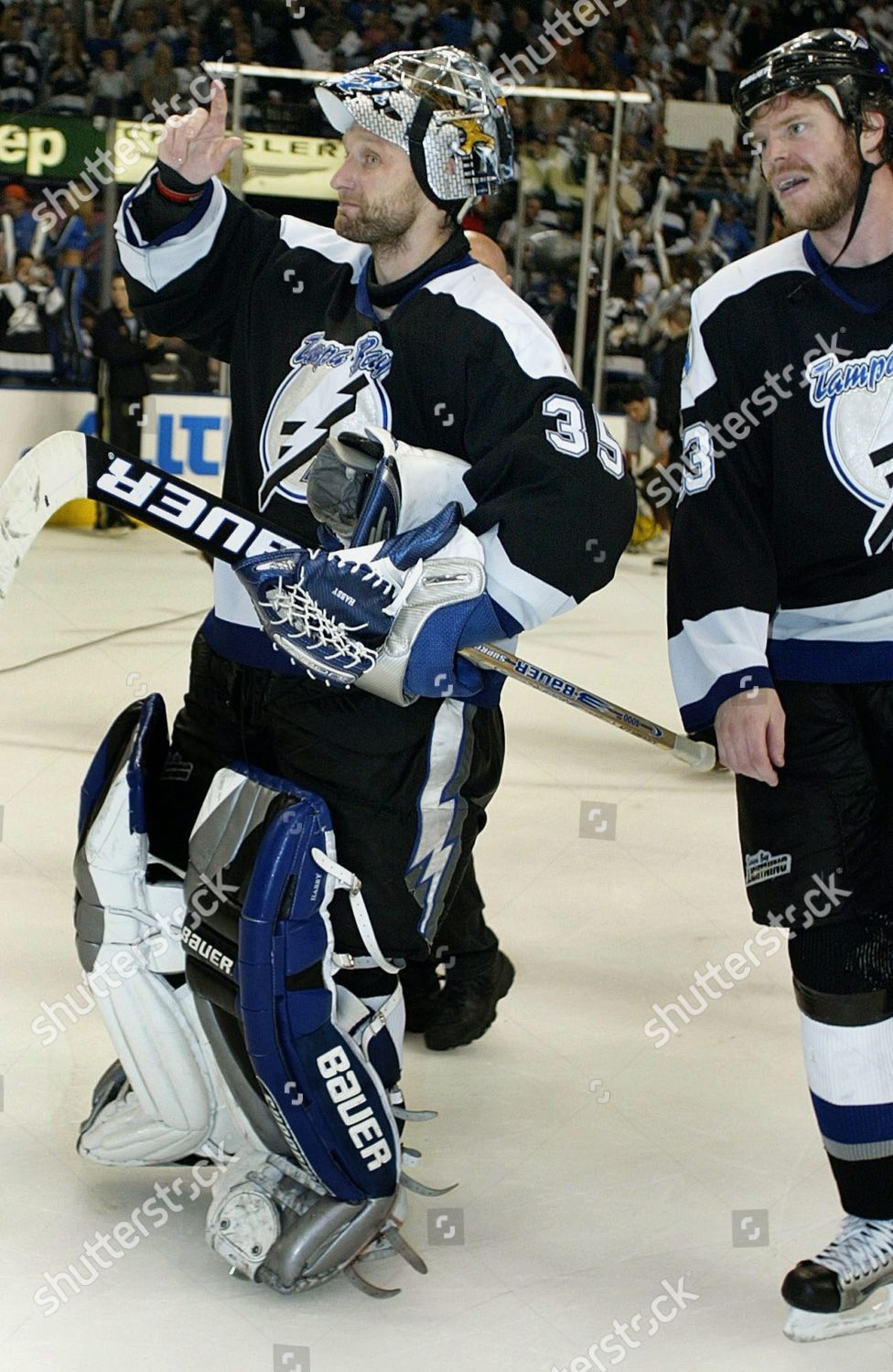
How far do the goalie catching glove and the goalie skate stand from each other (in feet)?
2.55

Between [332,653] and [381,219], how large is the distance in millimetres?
530

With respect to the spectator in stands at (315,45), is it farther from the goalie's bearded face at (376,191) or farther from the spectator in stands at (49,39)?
the goalie's bearded face at (376,191)

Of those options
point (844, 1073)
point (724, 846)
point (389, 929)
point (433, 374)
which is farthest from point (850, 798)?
point (724, 846)

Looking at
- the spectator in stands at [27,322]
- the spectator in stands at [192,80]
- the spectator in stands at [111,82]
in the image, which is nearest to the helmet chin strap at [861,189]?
the spectator in stands at [27,322]

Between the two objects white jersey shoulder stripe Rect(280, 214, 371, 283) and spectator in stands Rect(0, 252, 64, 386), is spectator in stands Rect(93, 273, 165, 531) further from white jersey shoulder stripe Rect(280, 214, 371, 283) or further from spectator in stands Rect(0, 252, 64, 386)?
white jersey shoulder stripe Rect(280, 214, 371, 283)

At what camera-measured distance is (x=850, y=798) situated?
1909 mm

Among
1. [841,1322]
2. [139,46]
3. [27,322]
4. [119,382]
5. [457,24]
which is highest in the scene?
[457,24]

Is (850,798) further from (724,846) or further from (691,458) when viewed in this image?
(724,846)

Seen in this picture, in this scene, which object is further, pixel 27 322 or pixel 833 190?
pixel 27 322

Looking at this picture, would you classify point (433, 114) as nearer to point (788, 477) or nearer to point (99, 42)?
point (788, 477)

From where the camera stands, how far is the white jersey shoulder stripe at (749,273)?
193cm

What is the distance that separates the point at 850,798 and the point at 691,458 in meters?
0.43

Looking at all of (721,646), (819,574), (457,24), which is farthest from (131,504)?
(457,24)

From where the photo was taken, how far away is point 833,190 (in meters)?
1.85
